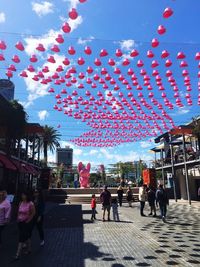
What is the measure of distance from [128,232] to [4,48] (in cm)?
784

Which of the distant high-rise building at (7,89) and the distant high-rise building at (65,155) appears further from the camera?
the distant high-rise building at (65,155)

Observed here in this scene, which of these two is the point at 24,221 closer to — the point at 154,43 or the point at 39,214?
the point at 39,214

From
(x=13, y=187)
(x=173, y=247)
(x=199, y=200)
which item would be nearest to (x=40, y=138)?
(x=13, y=187)

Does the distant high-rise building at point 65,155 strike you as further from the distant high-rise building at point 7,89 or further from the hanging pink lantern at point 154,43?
the hanging pink lantern at point 154,43

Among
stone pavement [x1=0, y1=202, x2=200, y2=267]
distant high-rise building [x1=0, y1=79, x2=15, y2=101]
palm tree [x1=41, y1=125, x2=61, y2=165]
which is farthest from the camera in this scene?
palm tree [x1=41, y1=125, x2=61, y2=165]

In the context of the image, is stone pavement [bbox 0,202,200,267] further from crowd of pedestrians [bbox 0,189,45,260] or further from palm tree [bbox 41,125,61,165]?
palm tree [bbox 41,125,61,165]

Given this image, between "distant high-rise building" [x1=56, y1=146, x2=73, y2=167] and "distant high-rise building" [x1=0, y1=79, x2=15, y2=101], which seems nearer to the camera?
"distant high-rise building" [x1=0, y1=79, x2=15, y2=101]

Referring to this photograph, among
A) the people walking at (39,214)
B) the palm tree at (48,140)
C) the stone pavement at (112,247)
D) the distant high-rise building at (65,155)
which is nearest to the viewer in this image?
the stone pavement at (112,247)

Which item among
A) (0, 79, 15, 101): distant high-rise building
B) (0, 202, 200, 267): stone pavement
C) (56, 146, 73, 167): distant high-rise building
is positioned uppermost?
(56, 146, 73, 167): distant high-rise building

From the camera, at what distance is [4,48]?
31.6 ft

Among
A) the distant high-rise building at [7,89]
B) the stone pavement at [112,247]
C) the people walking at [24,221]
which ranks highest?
the distant high-rise building at [7,89]

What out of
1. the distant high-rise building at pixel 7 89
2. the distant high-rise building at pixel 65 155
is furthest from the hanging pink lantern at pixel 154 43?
the distant high-rise building at pixel 65 155

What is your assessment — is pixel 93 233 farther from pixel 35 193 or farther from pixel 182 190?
pixel 182 190

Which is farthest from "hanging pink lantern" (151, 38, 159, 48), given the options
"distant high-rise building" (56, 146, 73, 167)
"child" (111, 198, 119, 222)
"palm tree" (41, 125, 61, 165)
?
"distant high-rise building" (56, 146, 73, 167)
